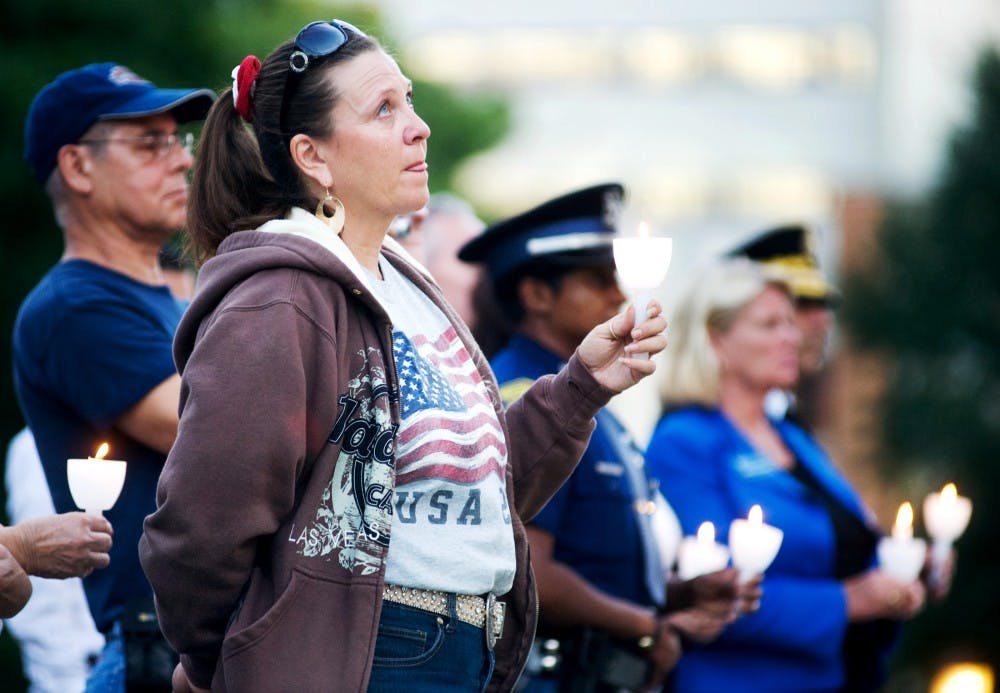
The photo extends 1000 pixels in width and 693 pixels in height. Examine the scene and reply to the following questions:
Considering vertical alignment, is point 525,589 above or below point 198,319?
below

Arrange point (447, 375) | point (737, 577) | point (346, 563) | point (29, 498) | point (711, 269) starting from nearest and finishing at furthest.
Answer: point (346, 563)
point (447, 375)
point (737, 577)
point (29, 498)
point (711, 269)

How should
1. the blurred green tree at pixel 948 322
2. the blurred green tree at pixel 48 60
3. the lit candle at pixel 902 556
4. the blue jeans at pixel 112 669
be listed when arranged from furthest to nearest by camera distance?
the blurred green tree at pixel 948 322, the blurred green tree at pixel 48 60, the lit candle at pixel 902 556, the blue jeans at pixel 112 669

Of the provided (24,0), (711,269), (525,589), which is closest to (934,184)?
(24,0)

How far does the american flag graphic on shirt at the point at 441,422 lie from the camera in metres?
3.04

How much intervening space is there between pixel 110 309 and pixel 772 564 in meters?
Answer: 2.71

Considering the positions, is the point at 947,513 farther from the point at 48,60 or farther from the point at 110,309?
the point at 48,60

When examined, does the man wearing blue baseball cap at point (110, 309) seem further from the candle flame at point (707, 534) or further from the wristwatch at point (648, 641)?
the candle flame at point (707, 534)

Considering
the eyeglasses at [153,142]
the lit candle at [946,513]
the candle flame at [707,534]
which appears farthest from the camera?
the lit candle at [946,513]

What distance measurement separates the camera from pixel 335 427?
116 inches

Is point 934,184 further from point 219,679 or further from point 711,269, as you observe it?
point 219,679

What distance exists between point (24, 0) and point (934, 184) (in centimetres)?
1211

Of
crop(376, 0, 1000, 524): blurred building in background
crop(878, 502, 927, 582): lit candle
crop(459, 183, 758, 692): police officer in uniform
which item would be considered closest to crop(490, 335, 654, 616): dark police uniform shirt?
crop(459, 183, 758, 692): police officer in uniform

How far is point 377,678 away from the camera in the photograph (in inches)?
117

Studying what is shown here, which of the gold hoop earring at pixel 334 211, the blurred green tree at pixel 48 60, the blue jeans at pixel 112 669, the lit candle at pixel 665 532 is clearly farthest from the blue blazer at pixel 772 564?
the blurred green tree at pixel 48 60
